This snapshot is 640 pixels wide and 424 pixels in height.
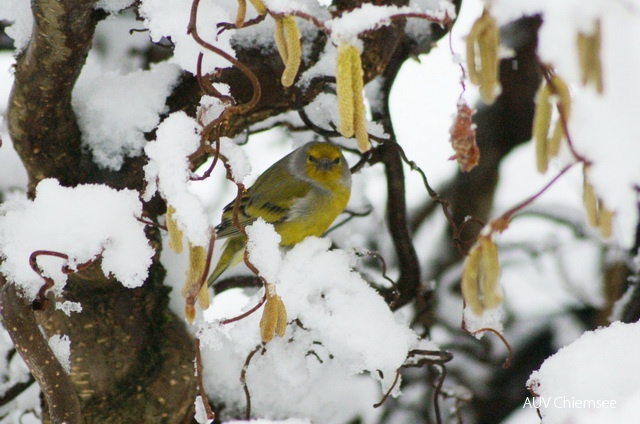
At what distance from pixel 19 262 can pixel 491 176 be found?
123 inches

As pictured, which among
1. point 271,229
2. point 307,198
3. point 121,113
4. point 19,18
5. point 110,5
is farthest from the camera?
point 307,198

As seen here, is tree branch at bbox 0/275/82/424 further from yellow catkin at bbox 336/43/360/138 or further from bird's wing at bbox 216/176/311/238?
bird's wing at bbox 216/176/311/238

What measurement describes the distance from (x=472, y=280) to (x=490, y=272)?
0.05 m

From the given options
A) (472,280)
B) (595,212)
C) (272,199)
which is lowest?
(272,199)

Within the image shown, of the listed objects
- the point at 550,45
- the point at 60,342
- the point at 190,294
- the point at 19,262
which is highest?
the point at 550,45

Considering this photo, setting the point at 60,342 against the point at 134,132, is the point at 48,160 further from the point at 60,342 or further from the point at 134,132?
the point at 60,342

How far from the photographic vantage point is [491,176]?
14.6 ft

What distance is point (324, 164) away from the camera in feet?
10.9

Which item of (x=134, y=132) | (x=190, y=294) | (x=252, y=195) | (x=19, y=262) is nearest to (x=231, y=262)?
(x=252, y=195)

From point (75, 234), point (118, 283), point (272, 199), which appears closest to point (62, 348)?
point (118, 283)

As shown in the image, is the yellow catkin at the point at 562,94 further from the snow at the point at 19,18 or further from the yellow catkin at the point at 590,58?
the snow at the point at 19,18

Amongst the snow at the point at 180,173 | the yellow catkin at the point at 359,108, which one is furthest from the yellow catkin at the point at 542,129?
the snow at the point at 180,173

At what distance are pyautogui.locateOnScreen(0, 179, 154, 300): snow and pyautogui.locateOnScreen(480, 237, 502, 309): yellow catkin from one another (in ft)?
2.60

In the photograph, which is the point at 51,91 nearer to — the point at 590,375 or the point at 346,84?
the point at 346,84
